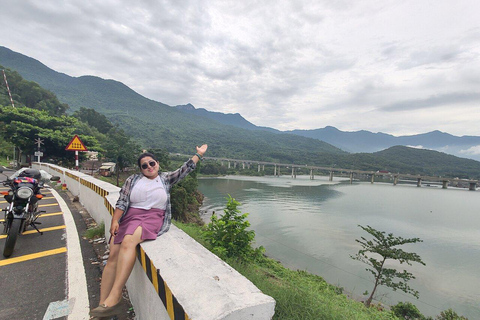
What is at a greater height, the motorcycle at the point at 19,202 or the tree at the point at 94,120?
the tree at the point at 94,120

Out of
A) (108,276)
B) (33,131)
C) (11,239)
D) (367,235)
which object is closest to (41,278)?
(11,239)

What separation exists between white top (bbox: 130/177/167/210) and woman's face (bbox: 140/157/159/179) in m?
0.07

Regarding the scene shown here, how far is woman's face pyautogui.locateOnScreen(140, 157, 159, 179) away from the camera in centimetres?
255

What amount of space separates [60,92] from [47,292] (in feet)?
691

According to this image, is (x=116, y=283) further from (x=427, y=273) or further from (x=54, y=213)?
(x=427, y=273)

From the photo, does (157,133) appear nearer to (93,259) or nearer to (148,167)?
(93,259)

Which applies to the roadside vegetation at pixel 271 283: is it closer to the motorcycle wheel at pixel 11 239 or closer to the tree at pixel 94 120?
the motorcycle wheel at pixel 11 239

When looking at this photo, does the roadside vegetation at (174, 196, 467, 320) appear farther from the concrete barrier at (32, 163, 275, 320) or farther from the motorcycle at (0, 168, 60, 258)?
the motorcycle at (0, 168, 60, 258)

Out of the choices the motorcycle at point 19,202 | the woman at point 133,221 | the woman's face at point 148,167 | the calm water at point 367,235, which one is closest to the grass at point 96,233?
the motorcycle at point 19,202

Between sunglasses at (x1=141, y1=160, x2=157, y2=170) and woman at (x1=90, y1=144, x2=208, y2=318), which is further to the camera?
sunglasses at (x1=141, y1=160, x2=157, y2=170)

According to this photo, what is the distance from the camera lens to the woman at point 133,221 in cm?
181

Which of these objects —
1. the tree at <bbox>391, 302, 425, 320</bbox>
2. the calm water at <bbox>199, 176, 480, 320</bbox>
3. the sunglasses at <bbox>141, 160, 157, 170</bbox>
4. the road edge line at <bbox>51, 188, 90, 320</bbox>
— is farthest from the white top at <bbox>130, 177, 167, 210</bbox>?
the calm water at <bbox>199, 176, 480, 320</bbox>

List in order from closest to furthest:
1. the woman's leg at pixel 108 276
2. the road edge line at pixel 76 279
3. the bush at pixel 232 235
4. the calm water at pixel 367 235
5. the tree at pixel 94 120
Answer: the woman's leg at pixel 108 276, the road edge line at pixel 76 279, the bush at pixel 232 235, the calm water at pixel 367 235, the tree at pixel 94 120

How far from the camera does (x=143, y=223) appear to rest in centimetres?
215
